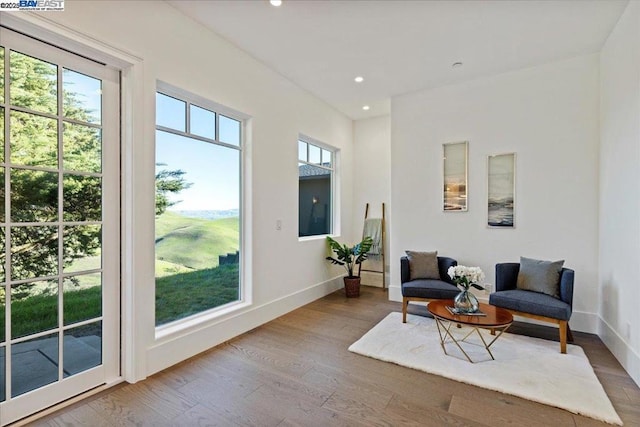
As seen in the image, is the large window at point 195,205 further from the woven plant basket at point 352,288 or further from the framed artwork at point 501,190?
the framed artwork at point 501,190

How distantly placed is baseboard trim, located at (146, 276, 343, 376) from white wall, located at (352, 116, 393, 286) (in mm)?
1764

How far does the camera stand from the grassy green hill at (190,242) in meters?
2.83

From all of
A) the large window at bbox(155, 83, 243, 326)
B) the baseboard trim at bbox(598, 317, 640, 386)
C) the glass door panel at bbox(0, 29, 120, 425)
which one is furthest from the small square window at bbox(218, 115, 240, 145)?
the baseboard trim at bbox(598, 317, 640, 386)

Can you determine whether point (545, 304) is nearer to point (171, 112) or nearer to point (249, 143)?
point (249, 143)

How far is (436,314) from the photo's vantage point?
288cm

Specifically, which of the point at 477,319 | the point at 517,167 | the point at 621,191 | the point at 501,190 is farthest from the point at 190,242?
the point at 621,191

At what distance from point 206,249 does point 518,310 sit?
335cm

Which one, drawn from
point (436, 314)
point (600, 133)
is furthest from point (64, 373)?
point (600, 133)

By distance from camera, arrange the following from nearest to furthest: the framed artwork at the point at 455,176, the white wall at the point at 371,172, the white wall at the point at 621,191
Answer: the white wall at the point at 621,191
the framed artwork at the point at 455,176
the white wall at the point at 371,172

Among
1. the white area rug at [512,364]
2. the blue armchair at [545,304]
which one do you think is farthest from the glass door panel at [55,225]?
the blue armchair at [545,304]

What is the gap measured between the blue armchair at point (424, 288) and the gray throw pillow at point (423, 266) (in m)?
0.09

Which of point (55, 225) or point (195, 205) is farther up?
point (195, 205)

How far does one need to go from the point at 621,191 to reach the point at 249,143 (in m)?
3.86

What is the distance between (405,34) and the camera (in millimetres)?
3146
